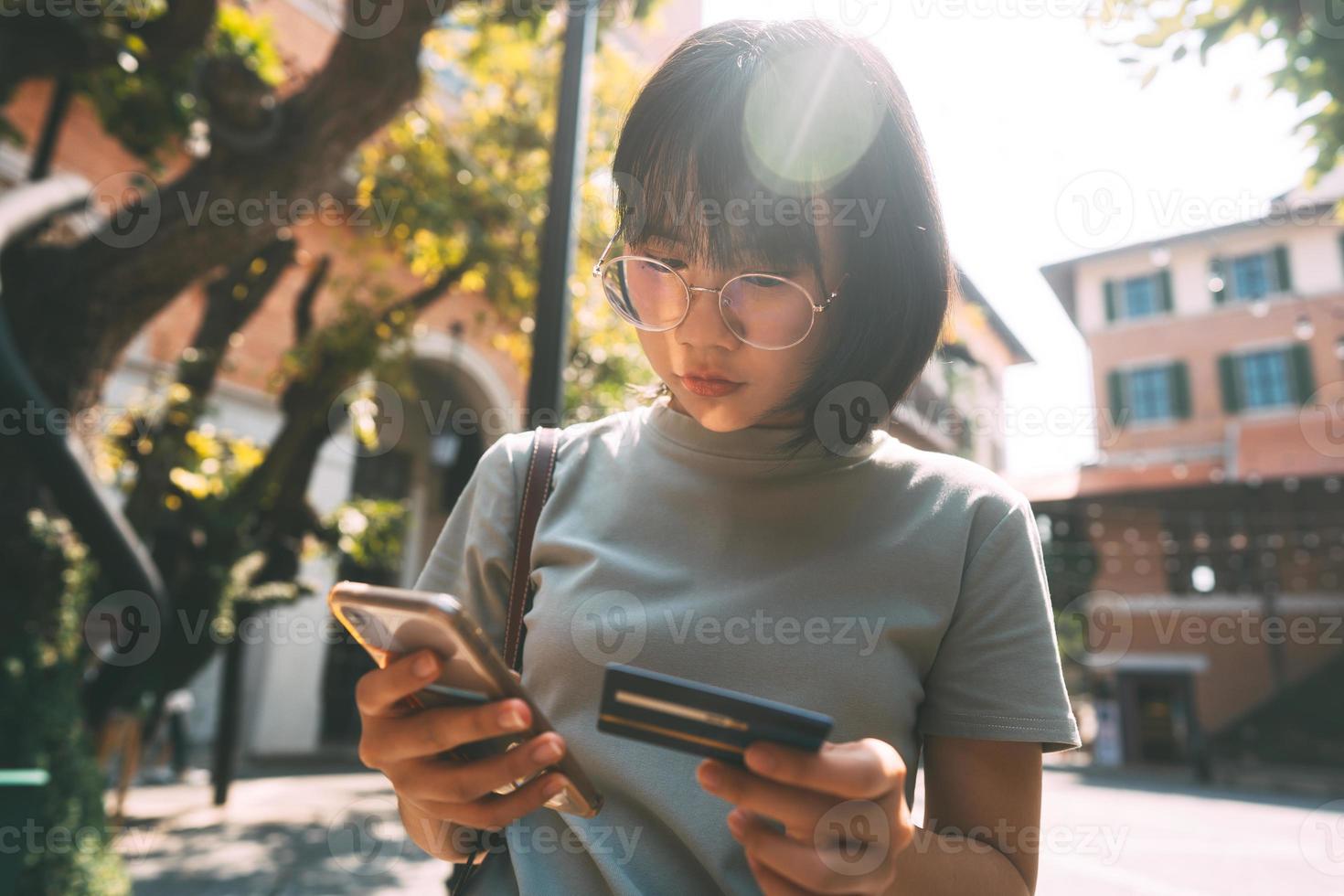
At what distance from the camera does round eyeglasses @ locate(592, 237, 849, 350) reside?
106 cm

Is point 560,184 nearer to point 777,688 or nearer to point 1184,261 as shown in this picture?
point 777,688

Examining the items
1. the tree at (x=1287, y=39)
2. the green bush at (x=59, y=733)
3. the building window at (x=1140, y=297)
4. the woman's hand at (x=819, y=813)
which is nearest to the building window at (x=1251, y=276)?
the building window at (x=1140, y=297)

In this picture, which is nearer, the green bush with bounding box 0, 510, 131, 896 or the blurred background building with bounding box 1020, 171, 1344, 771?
the green bush with bounding box 0, 510, 131, 896

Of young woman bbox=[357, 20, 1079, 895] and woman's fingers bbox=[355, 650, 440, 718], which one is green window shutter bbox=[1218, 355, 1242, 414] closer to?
young woman bbox=[357, 20, 1079, 895]

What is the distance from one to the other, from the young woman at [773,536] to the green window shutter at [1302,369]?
2258 cm

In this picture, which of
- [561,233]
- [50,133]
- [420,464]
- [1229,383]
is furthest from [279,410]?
[1229,383]

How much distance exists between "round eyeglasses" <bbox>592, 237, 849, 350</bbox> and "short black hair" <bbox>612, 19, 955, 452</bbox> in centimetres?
3

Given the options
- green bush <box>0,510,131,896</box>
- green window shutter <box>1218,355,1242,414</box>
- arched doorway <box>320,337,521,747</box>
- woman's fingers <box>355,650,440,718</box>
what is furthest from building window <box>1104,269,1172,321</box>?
woman's fingers <box>355,650,440,718</box>

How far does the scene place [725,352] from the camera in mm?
1077

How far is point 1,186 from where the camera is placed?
26.8 ft

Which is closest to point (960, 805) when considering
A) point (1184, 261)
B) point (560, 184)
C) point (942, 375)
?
point (942, 375)

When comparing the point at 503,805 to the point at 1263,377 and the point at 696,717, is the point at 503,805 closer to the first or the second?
the point at 696,717

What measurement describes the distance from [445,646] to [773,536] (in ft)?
1.61

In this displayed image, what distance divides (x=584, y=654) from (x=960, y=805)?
475mm
